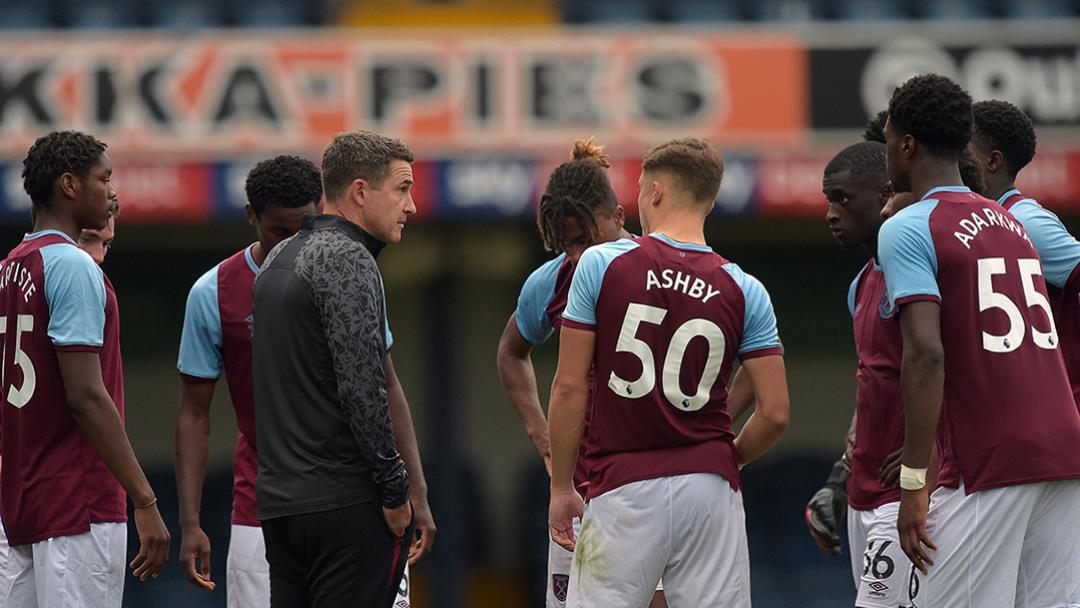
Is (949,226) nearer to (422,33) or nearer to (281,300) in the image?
(281,300)

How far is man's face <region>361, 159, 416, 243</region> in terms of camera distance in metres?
4.46

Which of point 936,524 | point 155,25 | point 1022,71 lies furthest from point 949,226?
point 155,25

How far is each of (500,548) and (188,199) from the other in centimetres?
350

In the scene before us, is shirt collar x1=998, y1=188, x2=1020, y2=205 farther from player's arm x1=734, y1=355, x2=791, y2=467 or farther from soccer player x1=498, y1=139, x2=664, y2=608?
soccer player x1=498, y1=139, x2=664, y2=608

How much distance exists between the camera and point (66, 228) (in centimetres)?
472

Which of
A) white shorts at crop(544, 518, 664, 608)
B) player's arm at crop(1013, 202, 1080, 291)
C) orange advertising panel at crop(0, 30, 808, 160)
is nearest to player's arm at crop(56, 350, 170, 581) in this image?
white shorts at crop(544, 518, 664, 608)

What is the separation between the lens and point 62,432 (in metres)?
4.61

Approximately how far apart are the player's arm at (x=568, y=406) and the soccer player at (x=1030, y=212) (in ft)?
4.35

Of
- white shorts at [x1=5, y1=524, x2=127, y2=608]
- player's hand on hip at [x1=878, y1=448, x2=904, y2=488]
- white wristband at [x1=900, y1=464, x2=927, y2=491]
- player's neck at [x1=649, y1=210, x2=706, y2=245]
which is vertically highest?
player's neck at [x1=649, y1=210, x2=706, y2=245]

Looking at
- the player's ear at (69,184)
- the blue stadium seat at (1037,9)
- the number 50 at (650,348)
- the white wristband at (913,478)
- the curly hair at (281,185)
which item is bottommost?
the white wristband at (913,478)

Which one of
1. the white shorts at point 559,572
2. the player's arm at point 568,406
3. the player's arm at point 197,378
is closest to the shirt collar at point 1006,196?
the player's arm at point 568,406

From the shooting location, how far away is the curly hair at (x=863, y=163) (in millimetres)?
5227

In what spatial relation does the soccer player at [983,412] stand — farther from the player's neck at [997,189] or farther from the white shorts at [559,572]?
the white shorts at [559,572]

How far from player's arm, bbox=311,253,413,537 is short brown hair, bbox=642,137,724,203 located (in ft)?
3.24
